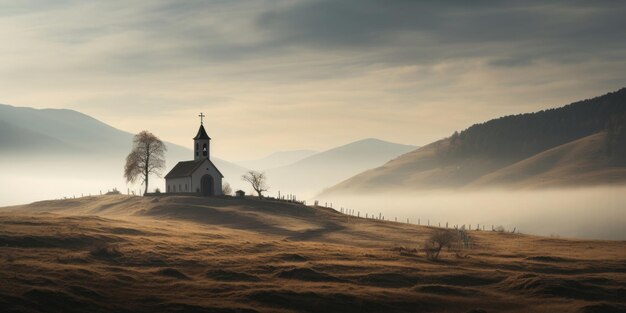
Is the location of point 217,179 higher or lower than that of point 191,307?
higher

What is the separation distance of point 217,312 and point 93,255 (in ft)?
79.5

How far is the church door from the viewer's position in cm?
14462

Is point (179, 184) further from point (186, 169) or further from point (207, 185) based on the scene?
point (207, 185)

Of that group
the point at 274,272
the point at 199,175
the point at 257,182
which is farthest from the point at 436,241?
the point at 257,182

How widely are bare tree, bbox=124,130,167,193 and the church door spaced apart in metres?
15.6

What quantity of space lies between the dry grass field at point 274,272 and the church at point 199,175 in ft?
116

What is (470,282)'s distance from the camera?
220ft

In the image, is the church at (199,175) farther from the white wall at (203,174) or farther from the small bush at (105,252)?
the small bush at (105,252)

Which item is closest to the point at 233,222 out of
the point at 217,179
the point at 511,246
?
the point at 217,179

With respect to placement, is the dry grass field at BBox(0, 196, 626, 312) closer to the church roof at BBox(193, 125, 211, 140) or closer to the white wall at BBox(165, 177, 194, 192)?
the white wall at BBox(165, 177, 194, 192)

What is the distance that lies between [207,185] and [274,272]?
8030 cm

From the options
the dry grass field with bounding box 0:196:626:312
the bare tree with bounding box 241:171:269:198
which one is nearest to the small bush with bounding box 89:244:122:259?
the dry grass field with bounding box 0:196:626:312

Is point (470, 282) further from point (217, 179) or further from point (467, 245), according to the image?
point (217, 179)

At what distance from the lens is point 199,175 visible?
5664 inches
